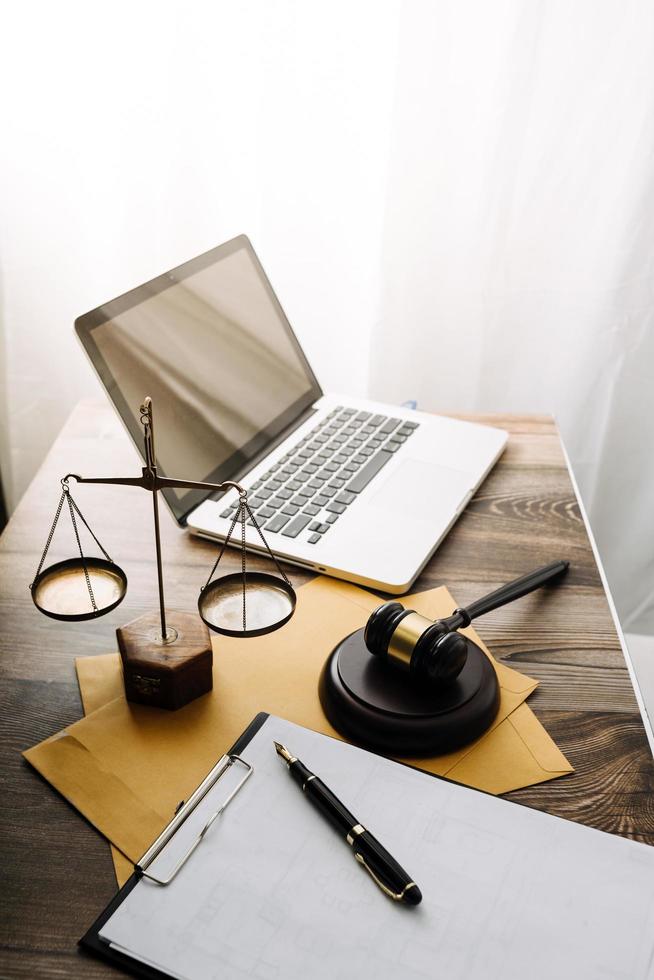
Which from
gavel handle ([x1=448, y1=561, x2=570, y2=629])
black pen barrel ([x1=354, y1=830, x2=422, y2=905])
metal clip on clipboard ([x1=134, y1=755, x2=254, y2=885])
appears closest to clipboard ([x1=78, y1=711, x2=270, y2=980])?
Result: metal clip on clipboard ([x1=134, y1=755, x2=254, y2=885])

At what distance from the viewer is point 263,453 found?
1.07m

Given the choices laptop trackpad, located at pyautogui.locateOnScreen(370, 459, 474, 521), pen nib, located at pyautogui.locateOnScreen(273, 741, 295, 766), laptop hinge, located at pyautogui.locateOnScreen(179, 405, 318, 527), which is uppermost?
laptop hinge, located at pyautogui.locateOnScreen(179, 405, 318, 527)

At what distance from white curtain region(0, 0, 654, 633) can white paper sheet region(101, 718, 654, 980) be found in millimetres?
1046

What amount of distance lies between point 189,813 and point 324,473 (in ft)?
1.57

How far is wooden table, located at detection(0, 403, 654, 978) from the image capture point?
606 millimetres

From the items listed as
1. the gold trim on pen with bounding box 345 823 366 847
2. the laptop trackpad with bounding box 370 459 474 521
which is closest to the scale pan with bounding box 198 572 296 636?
the gold trim on pen with bounding box 345 823 366 847

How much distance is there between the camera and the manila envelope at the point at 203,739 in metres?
0.67

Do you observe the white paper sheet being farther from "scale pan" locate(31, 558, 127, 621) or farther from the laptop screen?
the laptop screen

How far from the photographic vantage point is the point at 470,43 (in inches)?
53.2

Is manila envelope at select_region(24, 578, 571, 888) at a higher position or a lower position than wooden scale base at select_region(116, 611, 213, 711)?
lower

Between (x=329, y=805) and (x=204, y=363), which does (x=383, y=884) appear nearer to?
(x=329, y=805)

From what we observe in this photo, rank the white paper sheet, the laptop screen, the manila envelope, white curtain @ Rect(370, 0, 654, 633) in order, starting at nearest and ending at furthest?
the white paper sheet
the manila envelope
the laptop screen
white curtain @ Rect(370, 0, 654, 633)

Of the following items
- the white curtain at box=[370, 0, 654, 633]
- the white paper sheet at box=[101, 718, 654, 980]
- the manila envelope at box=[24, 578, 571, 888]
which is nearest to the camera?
the white paper sheet at box=[101, 718, 654, 980]

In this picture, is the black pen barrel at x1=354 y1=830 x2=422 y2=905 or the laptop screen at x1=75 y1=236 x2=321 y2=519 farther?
the laptop screen at x1=75 y1=236 x2=321 y2=519
